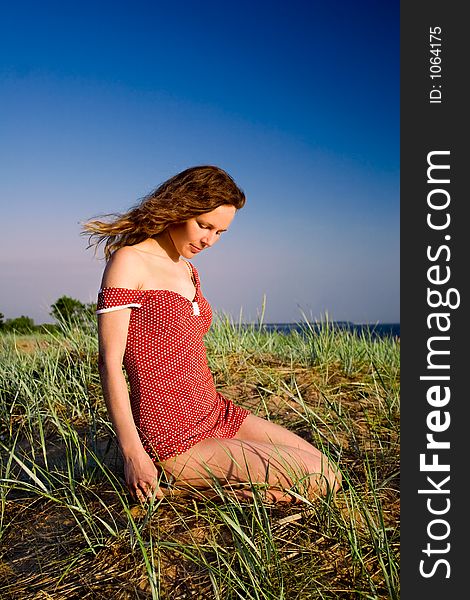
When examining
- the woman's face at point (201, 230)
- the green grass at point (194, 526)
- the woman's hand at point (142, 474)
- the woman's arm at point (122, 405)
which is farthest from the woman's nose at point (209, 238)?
the woman's hand at point (142, 474)

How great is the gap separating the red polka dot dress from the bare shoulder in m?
0.03

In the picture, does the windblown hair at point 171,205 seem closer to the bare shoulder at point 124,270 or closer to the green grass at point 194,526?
the bare shoulder at point 124,270

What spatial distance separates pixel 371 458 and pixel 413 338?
1.01 meters

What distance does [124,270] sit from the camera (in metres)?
2.25

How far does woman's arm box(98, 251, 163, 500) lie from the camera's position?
2105 millimetres

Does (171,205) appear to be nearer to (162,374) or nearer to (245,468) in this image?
(162,374)

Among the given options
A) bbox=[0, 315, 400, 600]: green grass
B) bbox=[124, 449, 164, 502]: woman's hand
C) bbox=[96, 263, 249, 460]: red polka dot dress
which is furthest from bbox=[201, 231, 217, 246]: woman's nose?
bbox=[124, 449, 164, 502]: woman's hand

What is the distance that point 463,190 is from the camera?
76.5 inches

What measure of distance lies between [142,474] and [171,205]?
96cm

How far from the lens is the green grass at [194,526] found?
5.87 feet

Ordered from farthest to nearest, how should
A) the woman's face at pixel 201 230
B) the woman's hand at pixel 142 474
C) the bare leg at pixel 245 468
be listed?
the woman's face at pixel 201 230
the bare leg at pixel 245 468
the woman's hand at pixel 142 474

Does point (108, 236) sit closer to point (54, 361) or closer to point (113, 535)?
point (113, 535)

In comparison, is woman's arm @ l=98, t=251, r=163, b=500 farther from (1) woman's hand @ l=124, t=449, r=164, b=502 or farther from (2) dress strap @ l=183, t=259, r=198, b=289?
(2) dress strap @ l=183, t=259, r=198, b=289

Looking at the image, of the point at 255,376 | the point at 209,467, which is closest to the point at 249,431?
the point at 209,467
